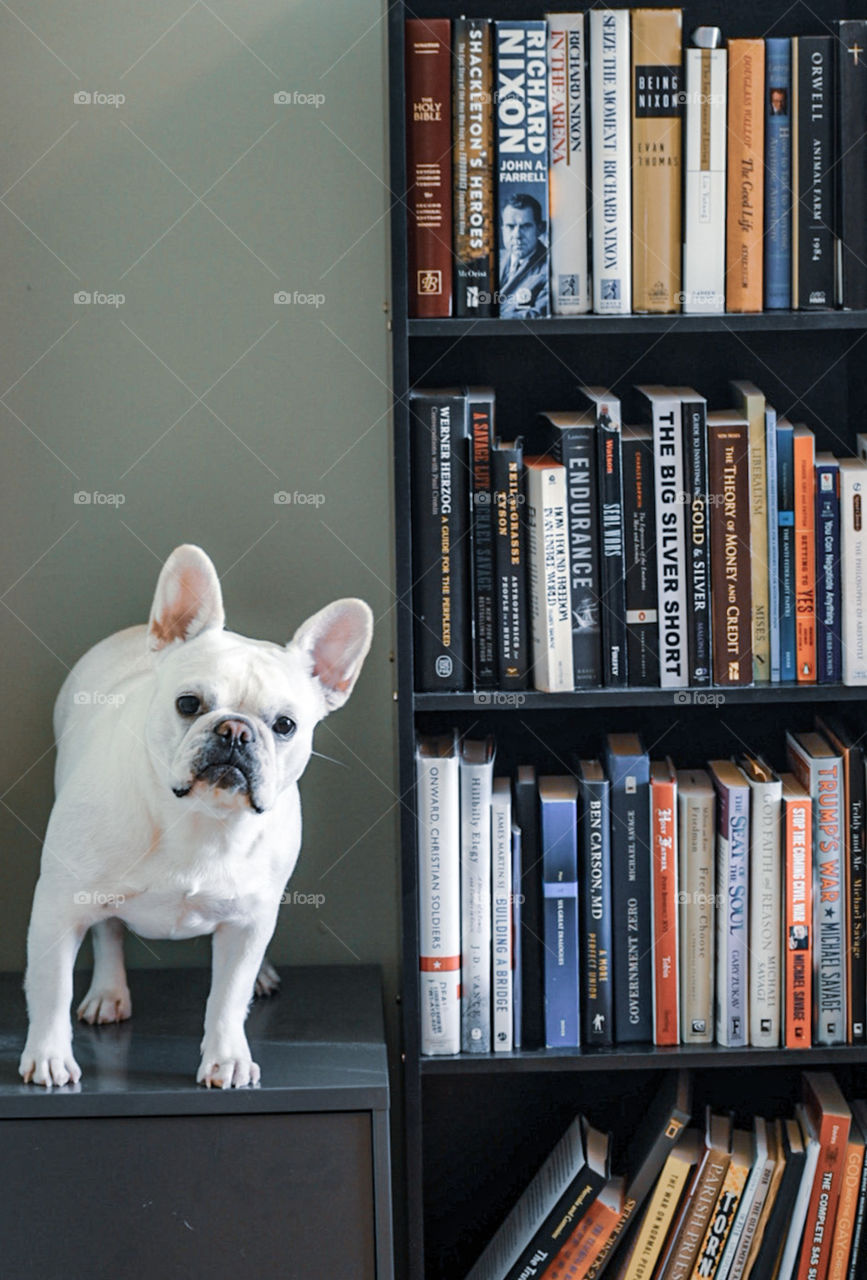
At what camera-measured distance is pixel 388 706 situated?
76.2 inches

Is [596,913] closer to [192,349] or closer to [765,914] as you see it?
[765,914]

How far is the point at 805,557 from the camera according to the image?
64.9 inches

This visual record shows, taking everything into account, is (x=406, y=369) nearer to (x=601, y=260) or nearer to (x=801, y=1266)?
(x=601, y=260)

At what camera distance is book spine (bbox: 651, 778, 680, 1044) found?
66.5 inches

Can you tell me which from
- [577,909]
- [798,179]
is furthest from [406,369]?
[577,909]

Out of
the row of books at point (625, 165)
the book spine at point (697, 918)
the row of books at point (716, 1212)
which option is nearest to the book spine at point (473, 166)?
the row of books at point (625, 165)

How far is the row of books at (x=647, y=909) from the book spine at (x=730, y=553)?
16 cm

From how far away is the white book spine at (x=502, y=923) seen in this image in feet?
5.55

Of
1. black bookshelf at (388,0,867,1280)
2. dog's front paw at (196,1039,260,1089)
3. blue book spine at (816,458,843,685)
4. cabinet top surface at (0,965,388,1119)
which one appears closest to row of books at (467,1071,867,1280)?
black bookshelf at (388,0,867,1280)

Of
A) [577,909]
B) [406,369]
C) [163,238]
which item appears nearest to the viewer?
[406,369]

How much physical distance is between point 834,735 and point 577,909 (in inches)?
16.1

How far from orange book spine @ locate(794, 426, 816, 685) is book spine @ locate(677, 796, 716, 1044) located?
213 millimetres

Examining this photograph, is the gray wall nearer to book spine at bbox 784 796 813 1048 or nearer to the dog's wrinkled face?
the dog's wrinkled face

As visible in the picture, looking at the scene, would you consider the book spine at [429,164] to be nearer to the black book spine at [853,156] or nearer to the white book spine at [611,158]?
the white book spine at [611,158]
